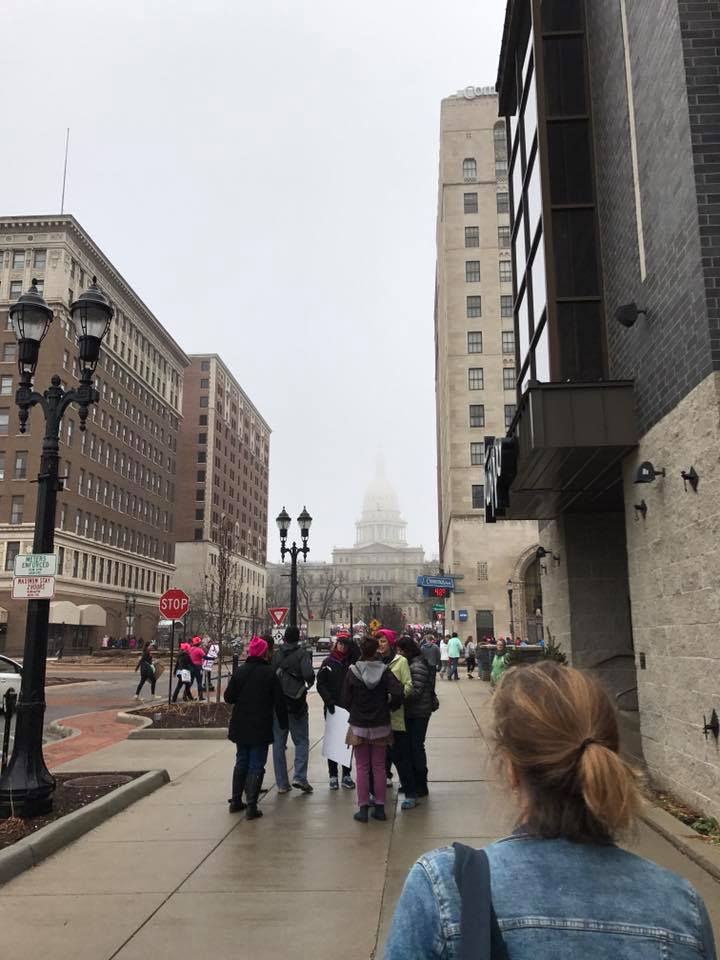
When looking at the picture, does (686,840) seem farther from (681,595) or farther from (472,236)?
(472,236)

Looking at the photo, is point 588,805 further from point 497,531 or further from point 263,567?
point 263,567

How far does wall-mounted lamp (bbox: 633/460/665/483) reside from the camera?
860 cm

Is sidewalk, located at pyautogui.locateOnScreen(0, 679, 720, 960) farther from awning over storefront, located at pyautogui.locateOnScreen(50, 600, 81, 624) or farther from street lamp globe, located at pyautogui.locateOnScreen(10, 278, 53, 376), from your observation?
awning over storefront, located at pyautogui.locateOnScreen(50, 600, 81, 624)

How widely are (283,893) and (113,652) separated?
193 ft

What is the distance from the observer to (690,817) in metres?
7.84

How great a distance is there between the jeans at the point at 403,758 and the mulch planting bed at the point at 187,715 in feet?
25.5

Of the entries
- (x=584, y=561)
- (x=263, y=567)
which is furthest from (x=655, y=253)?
(x=263, y=567)

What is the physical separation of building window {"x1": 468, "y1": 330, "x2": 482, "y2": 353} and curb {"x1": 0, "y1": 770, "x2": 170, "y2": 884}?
45586 mm

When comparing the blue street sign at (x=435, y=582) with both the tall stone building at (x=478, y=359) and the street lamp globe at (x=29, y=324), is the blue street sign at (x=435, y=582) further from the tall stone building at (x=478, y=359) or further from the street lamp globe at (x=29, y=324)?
the street lamp globe at (x=29, y=324)

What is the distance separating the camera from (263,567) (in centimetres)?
13388

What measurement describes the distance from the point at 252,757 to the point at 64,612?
5963 cm

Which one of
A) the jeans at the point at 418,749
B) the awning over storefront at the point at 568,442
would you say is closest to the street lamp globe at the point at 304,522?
the awning over storefront at the point at 568,442

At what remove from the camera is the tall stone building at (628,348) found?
302 inches

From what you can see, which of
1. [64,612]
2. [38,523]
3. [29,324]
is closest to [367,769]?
[38,523]
